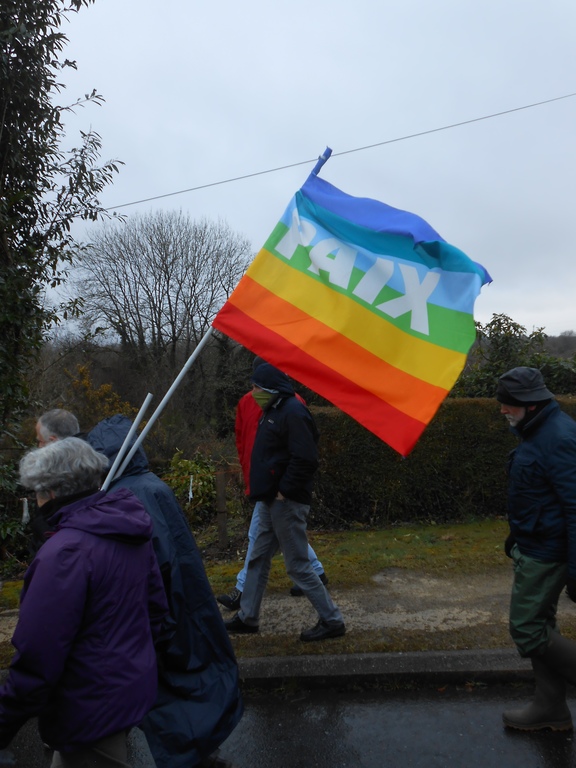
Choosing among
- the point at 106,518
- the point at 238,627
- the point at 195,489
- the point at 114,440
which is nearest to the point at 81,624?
the point at 106,518

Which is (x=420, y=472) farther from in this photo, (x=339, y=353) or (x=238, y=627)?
(x=339, y=353)

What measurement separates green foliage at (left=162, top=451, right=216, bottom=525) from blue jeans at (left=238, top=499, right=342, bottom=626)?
4017 millimetres

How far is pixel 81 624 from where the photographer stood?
2.10 meters

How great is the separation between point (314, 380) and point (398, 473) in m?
4.98

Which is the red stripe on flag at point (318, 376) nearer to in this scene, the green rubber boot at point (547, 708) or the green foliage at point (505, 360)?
the green rubber boot at point (547, 708)

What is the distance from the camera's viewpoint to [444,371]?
3.04m

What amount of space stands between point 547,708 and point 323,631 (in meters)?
1.49

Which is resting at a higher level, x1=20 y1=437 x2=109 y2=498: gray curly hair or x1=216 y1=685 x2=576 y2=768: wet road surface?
x1=20 y1=437 x2=109 y2=498: gray curly hair

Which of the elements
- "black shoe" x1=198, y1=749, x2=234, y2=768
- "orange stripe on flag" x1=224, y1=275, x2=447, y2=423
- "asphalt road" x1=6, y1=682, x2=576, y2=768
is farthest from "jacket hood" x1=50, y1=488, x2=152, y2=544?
"asphalt road" x1=6, y1=682, x2=576, y2=768

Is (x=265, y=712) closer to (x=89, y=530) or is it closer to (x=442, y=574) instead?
(x=89, y=530)

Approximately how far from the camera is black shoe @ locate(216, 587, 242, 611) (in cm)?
500

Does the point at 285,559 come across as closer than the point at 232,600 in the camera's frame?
Yes

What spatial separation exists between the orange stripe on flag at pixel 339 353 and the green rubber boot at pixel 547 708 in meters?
1.46

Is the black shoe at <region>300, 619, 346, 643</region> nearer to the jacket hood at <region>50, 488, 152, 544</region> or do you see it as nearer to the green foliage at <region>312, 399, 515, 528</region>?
the jacket hood at <region>50, 488, 152, 544</region>
